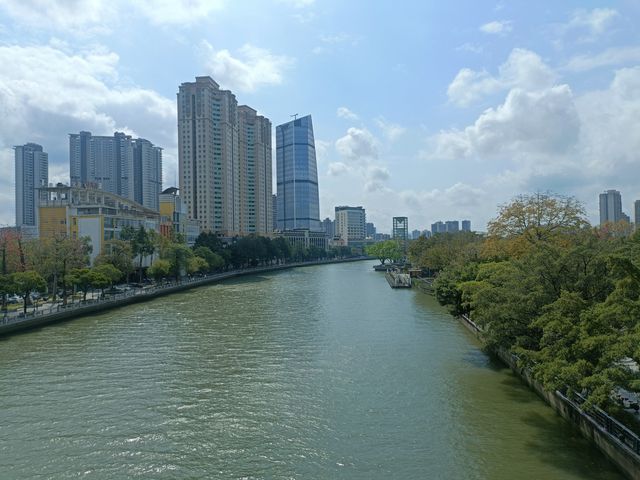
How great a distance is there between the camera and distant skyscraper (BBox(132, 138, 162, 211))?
127 meters

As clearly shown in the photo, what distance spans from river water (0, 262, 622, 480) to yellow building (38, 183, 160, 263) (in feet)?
79.8

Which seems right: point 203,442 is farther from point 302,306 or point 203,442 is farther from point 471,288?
point 302,306

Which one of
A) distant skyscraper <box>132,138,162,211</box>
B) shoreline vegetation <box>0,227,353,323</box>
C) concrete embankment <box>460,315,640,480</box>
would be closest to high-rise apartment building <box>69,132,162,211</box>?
distant skyscraper <box>132,138,162,211</box>

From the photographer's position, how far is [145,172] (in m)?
128

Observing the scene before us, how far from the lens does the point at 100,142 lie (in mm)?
123062

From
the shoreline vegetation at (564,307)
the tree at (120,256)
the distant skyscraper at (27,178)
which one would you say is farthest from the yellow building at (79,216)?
the distant skyscraper at (27,178)

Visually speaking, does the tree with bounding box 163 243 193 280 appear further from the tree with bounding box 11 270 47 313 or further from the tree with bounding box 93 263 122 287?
the tree with bounding box 11 270 47 313

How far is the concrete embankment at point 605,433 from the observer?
9.94 m

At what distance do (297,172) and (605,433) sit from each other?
149997 millimetres

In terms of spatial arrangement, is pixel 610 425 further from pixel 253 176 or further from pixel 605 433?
pixel 253 176

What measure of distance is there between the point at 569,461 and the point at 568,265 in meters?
6.53

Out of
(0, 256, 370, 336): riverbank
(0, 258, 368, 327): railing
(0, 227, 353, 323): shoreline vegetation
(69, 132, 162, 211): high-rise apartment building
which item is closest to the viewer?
(0, 256, 370, 336): riverbank

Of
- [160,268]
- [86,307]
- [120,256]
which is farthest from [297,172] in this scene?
[86,307]

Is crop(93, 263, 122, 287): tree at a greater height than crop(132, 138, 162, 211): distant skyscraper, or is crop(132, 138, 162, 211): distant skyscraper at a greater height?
crop(132, 138, 162, 211): distant skyscraper
